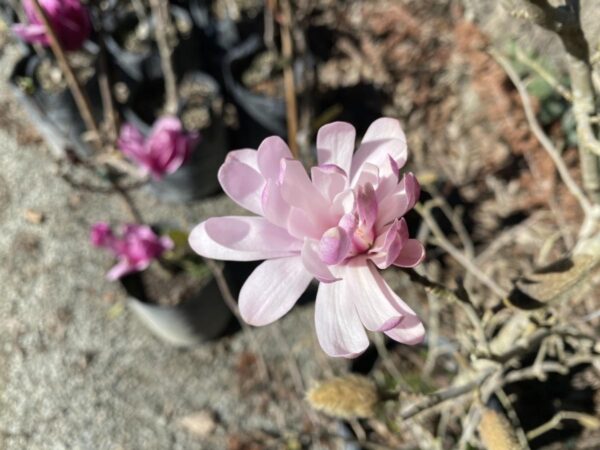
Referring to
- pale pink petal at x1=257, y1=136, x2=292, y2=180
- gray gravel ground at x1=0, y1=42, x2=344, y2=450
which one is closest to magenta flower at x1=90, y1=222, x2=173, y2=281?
gray gravel ground at x1=0, y1=42, x2=344, y2=450

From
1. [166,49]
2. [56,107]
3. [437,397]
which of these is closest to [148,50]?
[56,107]

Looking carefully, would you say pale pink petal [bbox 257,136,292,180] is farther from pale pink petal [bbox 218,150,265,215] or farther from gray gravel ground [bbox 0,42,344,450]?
gray gravel ground [bbox 0,42,344,450]

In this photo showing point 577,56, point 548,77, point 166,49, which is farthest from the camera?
point 166,49

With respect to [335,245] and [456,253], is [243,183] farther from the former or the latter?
[456,253]

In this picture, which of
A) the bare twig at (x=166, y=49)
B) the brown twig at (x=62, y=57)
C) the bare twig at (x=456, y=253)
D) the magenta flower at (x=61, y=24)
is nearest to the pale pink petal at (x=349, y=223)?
the bare twig at (x=456, y=253)

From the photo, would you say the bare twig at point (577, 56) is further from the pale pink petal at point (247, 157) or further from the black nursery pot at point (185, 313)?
the black nursery pot at point (185, 313)

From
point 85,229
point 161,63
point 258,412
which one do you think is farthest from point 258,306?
point 161,63

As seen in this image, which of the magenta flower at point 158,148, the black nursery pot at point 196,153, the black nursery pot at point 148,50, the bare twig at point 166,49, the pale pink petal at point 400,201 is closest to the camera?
the pale pink petal at point 400,201
